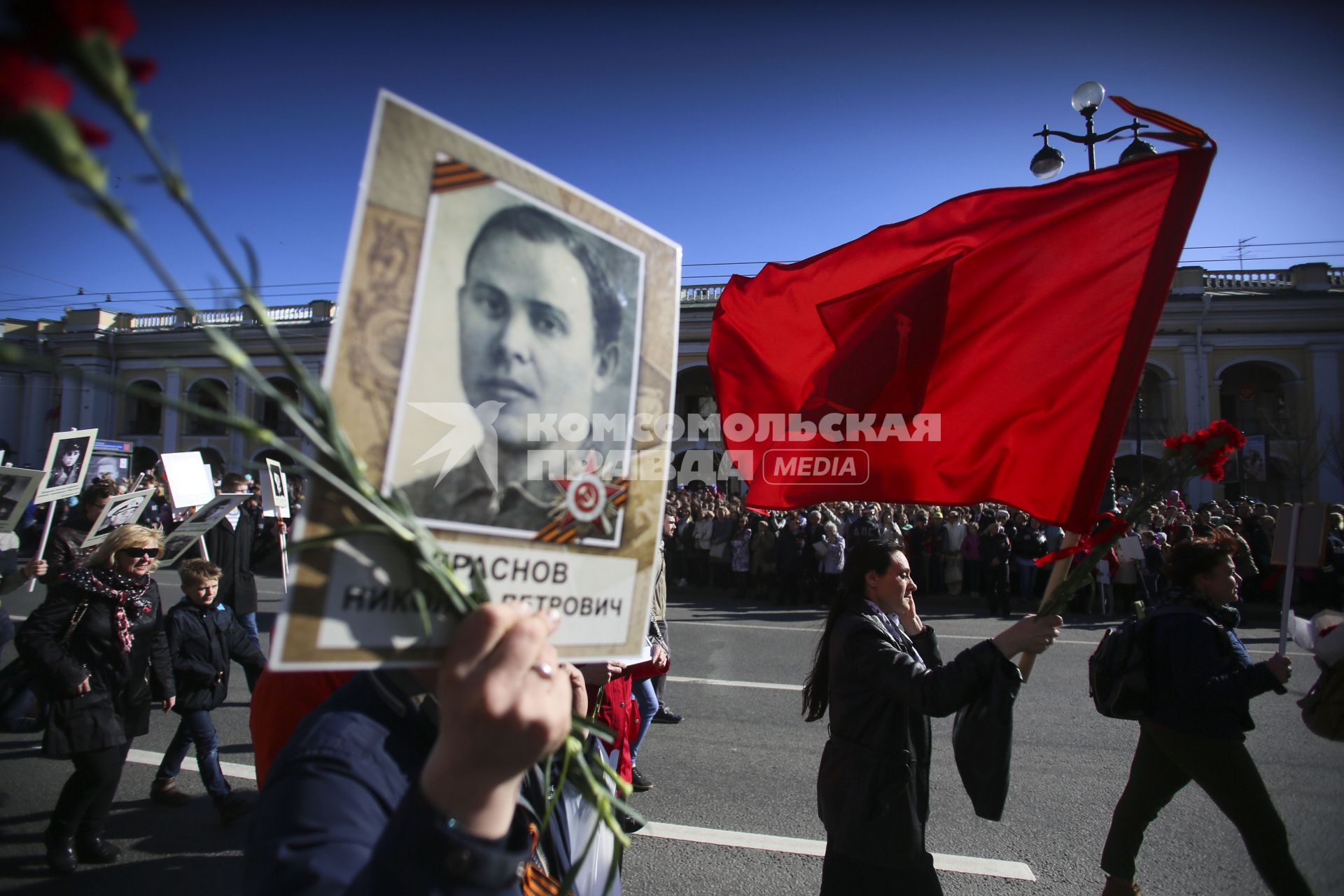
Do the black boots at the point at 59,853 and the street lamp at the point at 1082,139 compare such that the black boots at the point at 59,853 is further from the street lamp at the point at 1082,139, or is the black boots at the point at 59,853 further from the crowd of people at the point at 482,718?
the street lamp at the point at 1082,139

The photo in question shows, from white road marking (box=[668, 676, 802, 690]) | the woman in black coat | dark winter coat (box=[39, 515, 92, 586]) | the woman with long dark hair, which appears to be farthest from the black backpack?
dark winter coat (box=[39, 515, 92, 586])

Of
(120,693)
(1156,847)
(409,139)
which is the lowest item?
(1156,847)

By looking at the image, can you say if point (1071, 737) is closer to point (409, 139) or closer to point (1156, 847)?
point (1156, 847)

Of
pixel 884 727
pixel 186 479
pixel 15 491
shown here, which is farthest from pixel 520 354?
pixel 186 479

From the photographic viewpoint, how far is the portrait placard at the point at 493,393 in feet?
3.33

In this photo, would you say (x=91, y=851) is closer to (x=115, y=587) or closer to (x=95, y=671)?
(x=95, y=671)

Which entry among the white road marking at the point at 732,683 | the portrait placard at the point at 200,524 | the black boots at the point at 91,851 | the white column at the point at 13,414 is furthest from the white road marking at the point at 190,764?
the white column at the point at 13,414

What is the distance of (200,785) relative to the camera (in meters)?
4.68

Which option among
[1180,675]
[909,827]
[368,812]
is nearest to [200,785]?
[909,827]

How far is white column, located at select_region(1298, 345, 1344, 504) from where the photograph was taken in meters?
26.6

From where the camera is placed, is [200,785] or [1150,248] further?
[200,785]

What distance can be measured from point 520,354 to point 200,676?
14.3 feet

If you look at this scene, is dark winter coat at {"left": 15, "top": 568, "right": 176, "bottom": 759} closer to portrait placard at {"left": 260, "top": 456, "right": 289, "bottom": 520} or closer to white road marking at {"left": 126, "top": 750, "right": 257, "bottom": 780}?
white road marking at {"left": 126, "top": 750, "right": 257, "bottom": 780}

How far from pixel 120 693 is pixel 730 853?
3.22 metres
